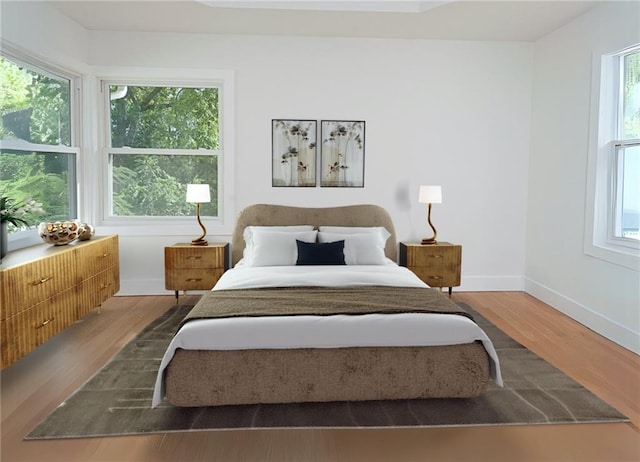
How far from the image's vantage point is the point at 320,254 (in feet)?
13.9

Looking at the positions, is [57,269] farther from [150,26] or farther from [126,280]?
[150,26]

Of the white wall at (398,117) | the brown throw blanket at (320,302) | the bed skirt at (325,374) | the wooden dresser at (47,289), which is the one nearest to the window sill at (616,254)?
the white wall at (398,117)

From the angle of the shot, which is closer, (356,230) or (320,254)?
(320,254)

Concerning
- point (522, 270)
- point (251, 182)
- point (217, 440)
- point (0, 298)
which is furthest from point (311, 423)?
point (522, 270)

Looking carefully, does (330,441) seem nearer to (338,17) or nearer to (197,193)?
(197,193)

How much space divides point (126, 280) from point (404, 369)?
349 centimetres

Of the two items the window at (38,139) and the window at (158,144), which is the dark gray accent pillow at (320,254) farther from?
the window at (38,139)

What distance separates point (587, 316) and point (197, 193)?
3716 millimetres

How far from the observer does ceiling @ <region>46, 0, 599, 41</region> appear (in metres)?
4.15

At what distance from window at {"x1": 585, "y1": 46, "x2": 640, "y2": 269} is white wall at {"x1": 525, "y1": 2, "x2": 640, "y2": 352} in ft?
0.41

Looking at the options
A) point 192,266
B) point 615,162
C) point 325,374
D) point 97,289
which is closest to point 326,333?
point 325,374

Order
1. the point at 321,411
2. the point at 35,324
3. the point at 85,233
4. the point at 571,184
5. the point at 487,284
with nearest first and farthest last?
the point at 321,411
the point at 35,324
the point at 85,233
the point at 571,184
the point at 487,284

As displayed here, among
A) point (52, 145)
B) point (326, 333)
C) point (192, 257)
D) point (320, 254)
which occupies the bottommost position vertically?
point (326, 333)

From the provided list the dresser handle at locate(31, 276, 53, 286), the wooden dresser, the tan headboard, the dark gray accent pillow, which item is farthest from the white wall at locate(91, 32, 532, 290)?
the dresser handle at locate(31, 276, 53, 286)
